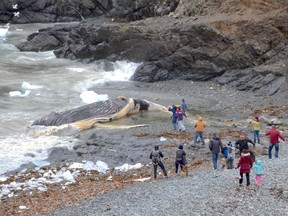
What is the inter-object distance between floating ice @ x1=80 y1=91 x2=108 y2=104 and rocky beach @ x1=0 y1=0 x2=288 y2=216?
6.76ft

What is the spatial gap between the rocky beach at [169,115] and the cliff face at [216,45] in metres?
0.08

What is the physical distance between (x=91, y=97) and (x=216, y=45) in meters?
11.5

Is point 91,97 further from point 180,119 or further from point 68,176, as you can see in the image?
point 68,176

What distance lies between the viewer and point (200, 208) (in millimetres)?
14305

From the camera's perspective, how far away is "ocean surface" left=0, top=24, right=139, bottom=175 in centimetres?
2353

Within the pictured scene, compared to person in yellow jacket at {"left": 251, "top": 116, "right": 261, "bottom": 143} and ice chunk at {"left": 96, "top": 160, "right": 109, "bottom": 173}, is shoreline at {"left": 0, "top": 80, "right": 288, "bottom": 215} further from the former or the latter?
person in yellow jacket at {"left": 251, "top": 116, "right": 261, "bottom": 143}

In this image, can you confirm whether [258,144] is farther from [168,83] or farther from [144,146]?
[168,83]

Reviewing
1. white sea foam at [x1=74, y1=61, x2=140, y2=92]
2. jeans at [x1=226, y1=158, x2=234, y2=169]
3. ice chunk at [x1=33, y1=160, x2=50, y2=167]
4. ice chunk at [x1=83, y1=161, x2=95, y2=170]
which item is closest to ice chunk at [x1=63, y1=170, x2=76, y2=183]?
ice chunk at [x1=83, y1=161, x2=95, y2=170]

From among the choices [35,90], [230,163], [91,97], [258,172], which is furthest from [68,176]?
[35,90]

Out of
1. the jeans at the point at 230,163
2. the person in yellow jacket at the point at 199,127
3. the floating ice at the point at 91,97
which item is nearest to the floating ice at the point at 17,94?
the floating ice at the point at 91,97

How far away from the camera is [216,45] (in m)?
38.1

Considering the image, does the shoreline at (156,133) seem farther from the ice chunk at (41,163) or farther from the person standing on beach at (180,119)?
the person standing on beach at (180,119)

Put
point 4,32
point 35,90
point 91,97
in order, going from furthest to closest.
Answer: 1. point 4,32
2. point 35,90
3. point 91,97

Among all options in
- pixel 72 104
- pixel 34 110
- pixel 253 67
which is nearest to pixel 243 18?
pixel 253 67
